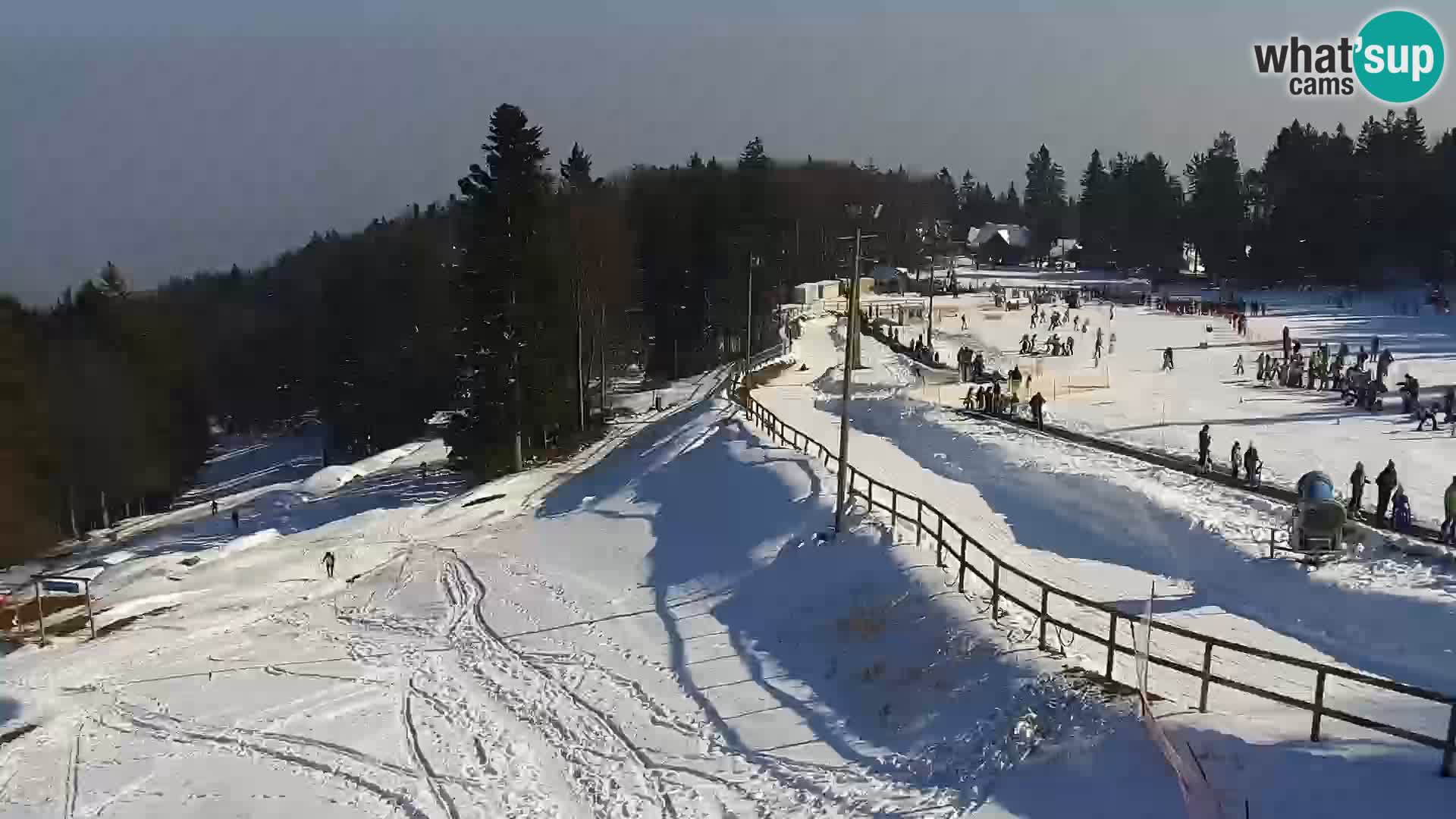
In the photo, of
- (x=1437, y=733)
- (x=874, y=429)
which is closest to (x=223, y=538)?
(x=874, y=429)

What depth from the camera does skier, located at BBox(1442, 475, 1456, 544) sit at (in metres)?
20.6

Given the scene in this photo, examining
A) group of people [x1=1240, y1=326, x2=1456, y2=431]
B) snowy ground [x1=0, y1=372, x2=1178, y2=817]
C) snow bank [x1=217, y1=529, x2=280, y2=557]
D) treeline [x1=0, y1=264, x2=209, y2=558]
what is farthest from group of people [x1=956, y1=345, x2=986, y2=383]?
treeline [x1=0, y1=264, x2=209, y2=558]

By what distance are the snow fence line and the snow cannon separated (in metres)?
4.51

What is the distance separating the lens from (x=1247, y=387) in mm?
45750

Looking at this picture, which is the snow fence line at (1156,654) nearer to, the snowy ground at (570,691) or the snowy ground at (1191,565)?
the snowy ground at (1191,565)

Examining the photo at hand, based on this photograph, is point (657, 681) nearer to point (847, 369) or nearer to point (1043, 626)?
point (1043, 626)

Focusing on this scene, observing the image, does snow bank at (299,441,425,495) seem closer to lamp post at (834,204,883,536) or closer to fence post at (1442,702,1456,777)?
lamp post at (834,204,883,536)

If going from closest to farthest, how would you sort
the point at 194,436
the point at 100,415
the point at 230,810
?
the point at 230,810 < the point at 100,415 < the point at 194,436

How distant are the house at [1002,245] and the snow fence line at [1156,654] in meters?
136

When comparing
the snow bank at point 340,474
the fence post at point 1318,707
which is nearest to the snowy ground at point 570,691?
the fence post at point 1318,707

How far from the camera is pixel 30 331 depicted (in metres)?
51.0

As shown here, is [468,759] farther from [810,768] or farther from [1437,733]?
[1437,733]

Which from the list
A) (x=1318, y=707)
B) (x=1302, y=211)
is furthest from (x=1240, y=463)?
(x=1302, y=211)

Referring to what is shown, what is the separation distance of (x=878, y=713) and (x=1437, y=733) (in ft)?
21.5
